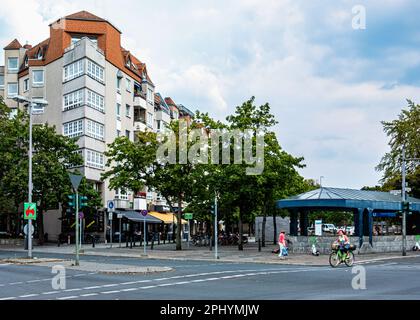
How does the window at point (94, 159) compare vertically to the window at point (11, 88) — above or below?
below

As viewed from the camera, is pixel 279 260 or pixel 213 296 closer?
pixel 213 296

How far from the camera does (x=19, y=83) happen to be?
218 ft

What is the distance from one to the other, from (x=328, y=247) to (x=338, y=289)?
2192cm

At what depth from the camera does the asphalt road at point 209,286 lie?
14.9m

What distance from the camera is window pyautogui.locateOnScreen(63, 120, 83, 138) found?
5841 cm

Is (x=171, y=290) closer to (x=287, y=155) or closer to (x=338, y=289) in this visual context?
(x=338, y=289)

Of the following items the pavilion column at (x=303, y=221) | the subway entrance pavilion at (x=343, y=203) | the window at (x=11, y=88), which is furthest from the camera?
the window at (x=11, y=88)

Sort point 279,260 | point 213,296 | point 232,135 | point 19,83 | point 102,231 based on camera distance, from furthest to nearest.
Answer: point 19,83
point 102,231
point 232,135
point 279,260
point 213,296

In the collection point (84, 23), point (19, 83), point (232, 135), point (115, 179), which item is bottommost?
point (115, 179)

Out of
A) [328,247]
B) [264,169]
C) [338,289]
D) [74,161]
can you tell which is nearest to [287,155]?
[264,169]

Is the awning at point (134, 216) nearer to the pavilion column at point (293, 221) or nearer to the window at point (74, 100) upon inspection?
the window at point (74, 100)

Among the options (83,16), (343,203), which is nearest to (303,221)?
(343,203)

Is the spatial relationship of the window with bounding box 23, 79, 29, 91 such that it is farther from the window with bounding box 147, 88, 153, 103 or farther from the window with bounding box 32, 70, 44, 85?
the window with bounding box 147, 88, 153, 103

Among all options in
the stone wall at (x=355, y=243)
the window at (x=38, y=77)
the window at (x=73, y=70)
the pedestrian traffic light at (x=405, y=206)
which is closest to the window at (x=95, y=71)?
the window at (x=73, y=70)
